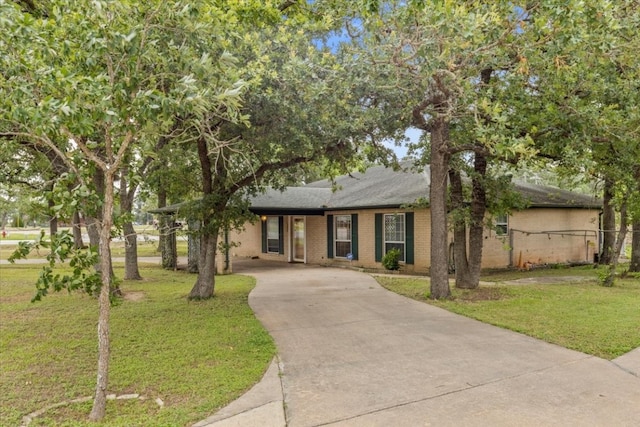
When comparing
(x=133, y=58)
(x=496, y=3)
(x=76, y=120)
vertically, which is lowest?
(x=76, y=120)

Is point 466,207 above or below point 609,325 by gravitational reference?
above

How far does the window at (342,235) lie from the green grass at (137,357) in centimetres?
747

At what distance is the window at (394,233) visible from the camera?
1505cm

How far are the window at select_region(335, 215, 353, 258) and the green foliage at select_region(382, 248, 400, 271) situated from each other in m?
2.36

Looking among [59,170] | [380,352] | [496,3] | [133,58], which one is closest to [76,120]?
[133,58]

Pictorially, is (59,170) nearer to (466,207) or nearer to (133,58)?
(133,58)

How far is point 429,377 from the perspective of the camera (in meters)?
4.88

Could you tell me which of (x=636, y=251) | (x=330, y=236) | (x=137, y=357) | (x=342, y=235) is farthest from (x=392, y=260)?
(x=137, y=357)

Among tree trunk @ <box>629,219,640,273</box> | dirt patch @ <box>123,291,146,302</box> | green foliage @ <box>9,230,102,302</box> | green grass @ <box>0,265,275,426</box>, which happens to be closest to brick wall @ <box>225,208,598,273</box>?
tree trunk @ <box>629,219,640,273</box>

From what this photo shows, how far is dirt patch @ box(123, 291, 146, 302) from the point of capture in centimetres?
1050

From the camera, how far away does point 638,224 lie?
46.3ft

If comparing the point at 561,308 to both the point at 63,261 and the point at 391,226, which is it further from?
the point at 63,261

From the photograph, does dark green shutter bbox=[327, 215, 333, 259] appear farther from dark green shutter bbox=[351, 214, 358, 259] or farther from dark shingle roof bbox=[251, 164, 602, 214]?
dark green shutter bbox=[351, 214, 358, 259]

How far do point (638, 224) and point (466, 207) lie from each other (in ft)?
23.7
